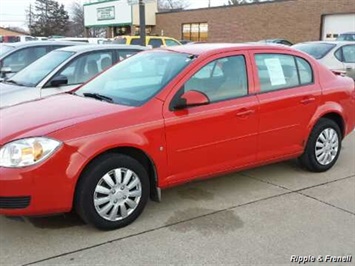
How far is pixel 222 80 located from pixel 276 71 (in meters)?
0.78

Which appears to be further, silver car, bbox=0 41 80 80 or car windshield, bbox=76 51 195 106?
silver car, bbox=0 41 80 80

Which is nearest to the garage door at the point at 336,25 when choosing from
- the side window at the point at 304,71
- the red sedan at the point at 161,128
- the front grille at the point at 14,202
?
the red sedan at the point at 161,128

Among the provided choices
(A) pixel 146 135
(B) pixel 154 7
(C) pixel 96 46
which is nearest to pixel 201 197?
(A) pixel 146 135

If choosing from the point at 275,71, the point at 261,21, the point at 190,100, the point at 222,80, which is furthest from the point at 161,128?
the point at 261,21

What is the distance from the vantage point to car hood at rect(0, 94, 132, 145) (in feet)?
12.1

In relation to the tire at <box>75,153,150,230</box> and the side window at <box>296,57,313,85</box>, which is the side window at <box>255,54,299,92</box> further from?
the tire at <box>75,153,150,230</box>

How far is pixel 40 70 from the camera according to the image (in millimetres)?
7371

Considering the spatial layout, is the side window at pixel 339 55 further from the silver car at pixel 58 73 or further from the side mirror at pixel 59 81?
the side mirror at pixel 59 81

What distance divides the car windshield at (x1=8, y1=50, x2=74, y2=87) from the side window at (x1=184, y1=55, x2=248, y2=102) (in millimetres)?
3416

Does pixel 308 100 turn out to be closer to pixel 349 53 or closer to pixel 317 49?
pixel 317 49

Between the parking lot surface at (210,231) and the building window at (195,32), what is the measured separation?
122 feet

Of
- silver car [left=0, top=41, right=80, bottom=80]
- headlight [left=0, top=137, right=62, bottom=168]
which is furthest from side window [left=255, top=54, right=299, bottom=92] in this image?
silver car [left=0, top=41, right=80, bottom=80]

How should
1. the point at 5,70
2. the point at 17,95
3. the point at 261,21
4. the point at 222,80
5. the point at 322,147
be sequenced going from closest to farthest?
the point at 222,80 < the point at 322,147 < the point at 17,95 < the point at 5,70 < the point at 261,21

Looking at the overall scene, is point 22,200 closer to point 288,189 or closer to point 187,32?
point 288,189
